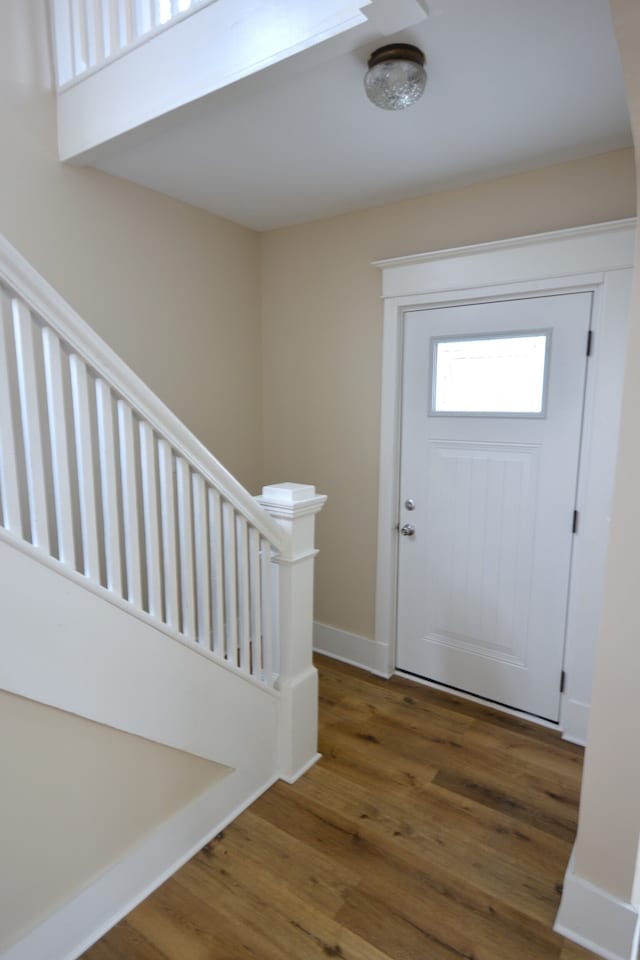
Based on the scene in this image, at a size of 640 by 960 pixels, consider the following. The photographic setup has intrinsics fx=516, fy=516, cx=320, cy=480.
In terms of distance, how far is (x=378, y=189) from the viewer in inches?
93.9

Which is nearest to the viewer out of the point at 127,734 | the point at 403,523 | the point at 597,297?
the point at 127,734

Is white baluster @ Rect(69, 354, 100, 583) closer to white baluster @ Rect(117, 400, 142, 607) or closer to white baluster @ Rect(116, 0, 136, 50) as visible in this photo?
white baluster @ Rect(117, 400, 142, 607)

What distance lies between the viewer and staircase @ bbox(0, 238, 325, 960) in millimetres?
1155

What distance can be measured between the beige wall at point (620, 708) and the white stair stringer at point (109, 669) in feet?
3.56

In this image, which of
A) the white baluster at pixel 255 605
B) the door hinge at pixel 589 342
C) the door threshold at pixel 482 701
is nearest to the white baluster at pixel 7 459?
the white baluster at pixel 255 605

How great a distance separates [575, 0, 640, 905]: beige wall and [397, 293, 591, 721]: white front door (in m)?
1.01

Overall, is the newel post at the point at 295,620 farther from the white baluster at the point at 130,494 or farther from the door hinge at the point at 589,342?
the door hinge at the point at 589,342

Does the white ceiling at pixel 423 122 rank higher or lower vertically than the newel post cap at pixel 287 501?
higher

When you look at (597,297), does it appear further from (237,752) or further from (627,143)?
(237,752)

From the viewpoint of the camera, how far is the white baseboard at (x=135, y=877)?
133 cm

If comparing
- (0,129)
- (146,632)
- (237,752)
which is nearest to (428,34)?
(0,129)

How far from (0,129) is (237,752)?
2390 mm

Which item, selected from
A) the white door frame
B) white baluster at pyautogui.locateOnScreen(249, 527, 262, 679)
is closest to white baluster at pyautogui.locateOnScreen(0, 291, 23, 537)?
white baluster at pyautogui.locateOnScreen(249, 527, 262, 679)

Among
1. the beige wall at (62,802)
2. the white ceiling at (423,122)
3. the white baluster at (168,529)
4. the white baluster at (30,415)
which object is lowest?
the beige wall at (62,802)
